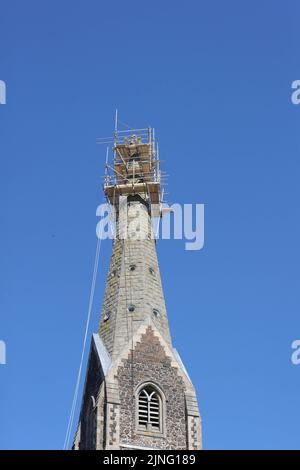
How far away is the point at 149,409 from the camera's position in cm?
5053

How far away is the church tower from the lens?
49375 millimetres

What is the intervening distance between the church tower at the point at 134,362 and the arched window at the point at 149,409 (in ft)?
0.17

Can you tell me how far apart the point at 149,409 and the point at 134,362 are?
2.77 meters

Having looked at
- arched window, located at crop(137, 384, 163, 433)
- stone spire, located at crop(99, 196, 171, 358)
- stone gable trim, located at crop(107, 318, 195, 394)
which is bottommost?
arched window, located at crop(137, 384, 163, 433)

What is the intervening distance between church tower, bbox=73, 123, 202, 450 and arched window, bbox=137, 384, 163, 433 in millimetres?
53

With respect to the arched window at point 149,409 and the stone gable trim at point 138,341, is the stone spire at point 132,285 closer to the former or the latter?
the stone gable trim at point 138,341

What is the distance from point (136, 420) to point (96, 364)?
460 centimetres

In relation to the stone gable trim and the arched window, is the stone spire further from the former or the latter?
the arched window

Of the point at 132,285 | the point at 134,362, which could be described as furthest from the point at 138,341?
the point at 132,285

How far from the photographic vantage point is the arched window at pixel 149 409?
49806mm

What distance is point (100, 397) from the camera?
49812 millimetres

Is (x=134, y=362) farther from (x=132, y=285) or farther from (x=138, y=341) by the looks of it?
(x=132, y=285)
